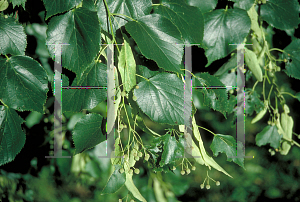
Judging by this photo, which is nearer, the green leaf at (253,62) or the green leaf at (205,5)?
the green leaf at (205,5)

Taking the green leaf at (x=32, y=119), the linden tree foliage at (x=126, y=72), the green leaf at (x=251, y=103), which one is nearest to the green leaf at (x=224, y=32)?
the linden tree foliage at (x=126, y=72)

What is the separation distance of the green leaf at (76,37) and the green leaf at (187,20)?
0.17 metres

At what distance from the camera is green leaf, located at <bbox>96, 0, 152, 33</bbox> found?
0.55m

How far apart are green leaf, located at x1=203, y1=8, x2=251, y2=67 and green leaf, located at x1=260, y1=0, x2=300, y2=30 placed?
121mm

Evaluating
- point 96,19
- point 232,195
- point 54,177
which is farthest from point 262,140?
point 54,177

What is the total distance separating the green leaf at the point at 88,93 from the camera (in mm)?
558

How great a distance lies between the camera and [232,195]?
132cm

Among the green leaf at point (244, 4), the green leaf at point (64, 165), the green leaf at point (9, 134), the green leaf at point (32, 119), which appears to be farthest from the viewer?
the green leaf at point (64, 165)

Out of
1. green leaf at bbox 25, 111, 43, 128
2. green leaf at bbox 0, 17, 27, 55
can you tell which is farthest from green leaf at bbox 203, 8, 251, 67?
green leaf at bbox 25, 111, 43, 128

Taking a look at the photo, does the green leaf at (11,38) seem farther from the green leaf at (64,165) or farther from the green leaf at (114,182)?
the green leaf at (64,165)

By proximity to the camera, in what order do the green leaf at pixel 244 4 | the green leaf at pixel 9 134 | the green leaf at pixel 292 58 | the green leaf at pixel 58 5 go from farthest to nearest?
the green leaf at pixel 292 58 < the green leaf at pixel 244 4 < the green leaf at pixel 9 134 < the green leaf at pixel 58 5

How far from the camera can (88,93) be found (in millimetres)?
564

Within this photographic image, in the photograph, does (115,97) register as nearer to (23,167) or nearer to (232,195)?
(23,167)

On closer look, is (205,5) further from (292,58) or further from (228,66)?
(292,58)
